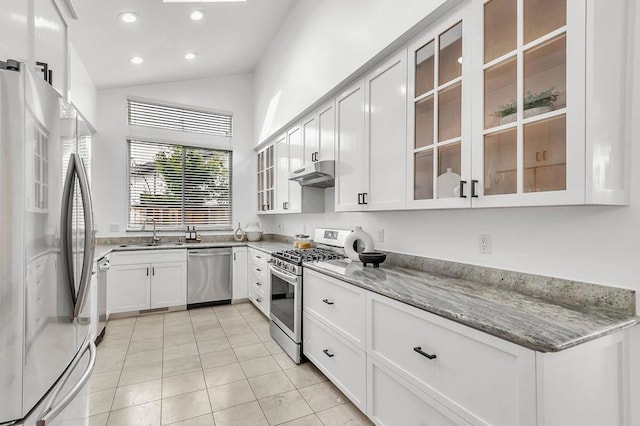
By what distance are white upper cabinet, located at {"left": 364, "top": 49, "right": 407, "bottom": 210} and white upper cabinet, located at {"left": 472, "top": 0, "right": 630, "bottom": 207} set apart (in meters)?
0.62

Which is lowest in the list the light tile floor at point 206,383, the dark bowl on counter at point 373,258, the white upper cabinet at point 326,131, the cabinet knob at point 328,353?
the light tile floor at point 206,383

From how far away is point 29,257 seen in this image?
112 centimetres

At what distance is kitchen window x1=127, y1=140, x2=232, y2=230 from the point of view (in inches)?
188

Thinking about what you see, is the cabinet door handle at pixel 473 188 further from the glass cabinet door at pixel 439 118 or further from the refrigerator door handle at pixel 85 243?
the refrigerator door handle at pixel 85 243

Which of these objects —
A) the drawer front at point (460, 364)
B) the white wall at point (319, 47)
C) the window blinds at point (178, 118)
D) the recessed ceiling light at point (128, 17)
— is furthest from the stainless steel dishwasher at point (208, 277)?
the drawer front at point (460, 364)

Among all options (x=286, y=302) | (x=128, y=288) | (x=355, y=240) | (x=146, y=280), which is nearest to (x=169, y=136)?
(x=146, y=280)

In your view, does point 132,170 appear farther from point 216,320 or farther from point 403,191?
point 403,191

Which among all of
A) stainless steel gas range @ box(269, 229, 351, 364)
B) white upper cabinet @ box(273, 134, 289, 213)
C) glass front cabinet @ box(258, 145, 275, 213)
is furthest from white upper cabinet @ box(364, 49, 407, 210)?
Result: glass front cabinet @ box(258, 145, 275, 213)

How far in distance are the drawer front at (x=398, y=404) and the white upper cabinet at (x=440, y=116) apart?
1.01m

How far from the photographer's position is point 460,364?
54.0 inches

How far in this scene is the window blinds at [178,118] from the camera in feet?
15.7

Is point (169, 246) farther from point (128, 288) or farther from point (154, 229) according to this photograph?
point (128, 288)

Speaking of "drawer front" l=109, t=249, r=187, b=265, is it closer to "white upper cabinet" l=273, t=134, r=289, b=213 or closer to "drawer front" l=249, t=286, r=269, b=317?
"drawer front" l=249, t=286, r=269, b=317

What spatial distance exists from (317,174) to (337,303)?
131 cm
